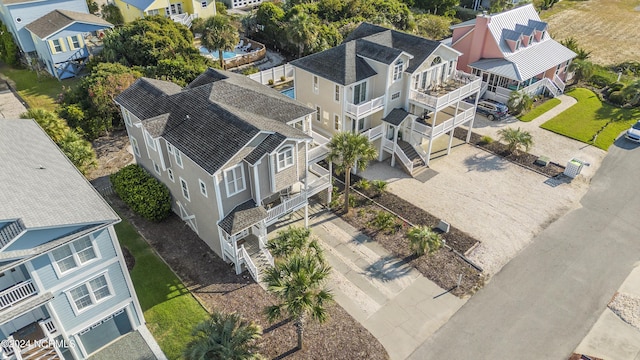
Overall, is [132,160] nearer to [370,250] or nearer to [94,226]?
[94,226]

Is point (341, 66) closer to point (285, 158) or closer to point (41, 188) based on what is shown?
Answer: point (285, 158)

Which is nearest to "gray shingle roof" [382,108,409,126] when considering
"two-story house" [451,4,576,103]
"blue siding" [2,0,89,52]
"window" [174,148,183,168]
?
"two-story house" [451,4,576,103]

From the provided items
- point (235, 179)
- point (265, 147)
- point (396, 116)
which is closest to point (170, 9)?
point (396, 116)

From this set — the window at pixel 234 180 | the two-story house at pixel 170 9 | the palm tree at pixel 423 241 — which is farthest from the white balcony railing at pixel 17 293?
the two-story house at pixel 170 9

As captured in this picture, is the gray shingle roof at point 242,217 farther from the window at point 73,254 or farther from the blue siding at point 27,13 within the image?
the blue siding at point 27,13

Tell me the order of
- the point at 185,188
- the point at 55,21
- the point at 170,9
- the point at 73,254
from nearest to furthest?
the point at 73,254 < the point at 185,188 < the point at 55,21 < the point at 170,9

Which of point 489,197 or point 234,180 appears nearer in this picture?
point 234,180

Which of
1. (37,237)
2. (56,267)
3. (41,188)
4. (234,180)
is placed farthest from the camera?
(234,180)

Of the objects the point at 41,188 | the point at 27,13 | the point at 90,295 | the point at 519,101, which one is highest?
the point at 27,13
